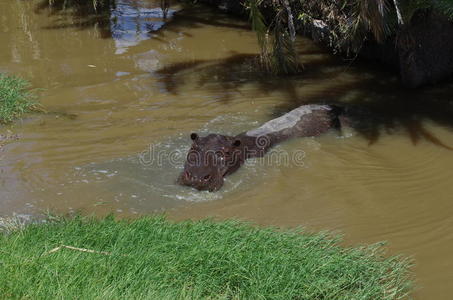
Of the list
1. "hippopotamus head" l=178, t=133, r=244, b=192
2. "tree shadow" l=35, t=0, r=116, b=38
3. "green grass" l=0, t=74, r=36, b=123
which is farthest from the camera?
"tree shadow" l=35, t=0, r=116, b=38

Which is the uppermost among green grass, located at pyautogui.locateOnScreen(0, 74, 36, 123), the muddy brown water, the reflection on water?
the reflection on water

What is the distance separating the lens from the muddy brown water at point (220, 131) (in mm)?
8086

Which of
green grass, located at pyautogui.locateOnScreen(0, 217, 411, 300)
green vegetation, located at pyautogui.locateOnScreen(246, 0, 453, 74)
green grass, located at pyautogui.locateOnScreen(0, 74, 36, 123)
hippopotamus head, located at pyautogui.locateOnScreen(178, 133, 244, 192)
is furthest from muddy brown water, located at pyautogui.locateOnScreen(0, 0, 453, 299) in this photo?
green vegetation, located at pyautogui.locateOnScreen(246, 0, 453, 74)

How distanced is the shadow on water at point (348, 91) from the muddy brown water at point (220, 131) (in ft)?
0.14

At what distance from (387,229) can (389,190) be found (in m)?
1.28

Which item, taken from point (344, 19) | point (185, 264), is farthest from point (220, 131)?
point (185, 264)

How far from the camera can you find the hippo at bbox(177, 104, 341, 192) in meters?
8.84

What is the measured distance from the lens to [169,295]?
5273 millimetres

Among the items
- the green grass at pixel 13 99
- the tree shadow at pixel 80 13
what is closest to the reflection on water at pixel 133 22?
the tree shadow at pixel 80 13

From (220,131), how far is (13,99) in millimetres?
3901

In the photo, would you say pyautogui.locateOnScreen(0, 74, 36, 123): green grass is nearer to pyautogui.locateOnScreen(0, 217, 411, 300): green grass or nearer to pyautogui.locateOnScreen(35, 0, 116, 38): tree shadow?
pyautogui.locateOnScreen(0, 217, 411, 300): green grass

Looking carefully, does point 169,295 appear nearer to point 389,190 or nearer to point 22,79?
point 389,190

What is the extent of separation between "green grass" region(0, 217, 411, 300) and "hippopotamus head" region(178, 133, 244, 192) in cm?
177

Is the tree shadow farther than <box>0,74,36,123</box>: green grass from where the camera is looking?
Yes
